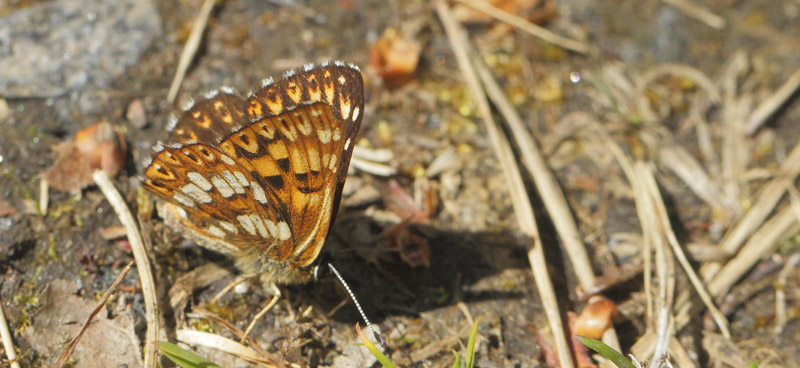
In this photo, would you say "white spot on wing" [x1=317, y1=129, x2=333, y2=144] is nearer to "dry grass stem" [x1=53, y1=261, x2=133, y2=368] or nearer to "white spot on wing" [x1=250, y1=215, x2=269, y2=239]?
"white spot on wing" [x1=250, y1=215, x2=269, y2=239]

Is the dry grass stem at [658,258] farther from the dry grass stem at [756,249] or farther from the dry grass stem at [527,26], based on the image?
the dry grass stem at [527,26]

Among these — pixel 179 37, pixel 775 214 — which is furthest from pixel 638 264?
pixel 179 37

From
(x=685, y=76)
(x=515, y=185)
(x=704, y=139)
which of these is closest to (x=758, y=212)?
(x=704, y=139)

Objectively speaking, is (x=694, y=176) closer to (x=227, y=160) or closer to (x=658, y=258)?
(x=658, y=258)

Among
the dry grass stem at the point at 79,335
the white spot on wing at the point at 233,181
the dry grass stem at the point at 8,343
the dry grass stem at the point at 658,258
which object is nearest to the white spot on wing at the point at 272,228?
the white spot on wing at the point at 233,181

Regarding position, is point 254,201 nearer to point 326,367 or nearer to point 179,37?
point 326,367

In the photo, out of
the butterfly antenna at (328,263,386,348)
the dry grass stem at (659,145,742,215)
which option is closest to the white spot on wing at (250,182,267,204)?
the butterfly antenna at (328,263,386,348)
